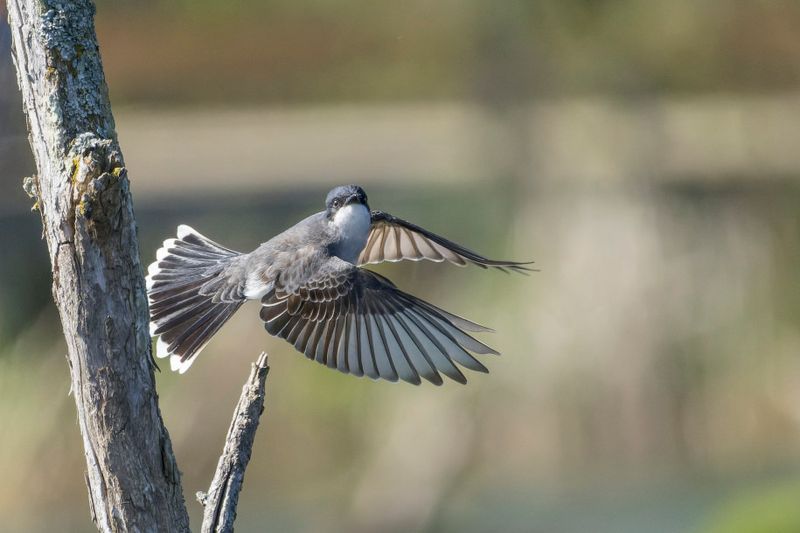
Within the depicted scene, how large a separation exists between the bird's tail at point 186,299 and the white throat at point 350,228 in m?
0.51

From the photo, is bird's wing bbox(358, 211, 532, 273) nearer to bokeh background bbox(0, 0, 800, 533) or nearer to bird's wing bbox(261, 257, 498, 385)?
bird's wing bbox(261, 257, 498, 385)

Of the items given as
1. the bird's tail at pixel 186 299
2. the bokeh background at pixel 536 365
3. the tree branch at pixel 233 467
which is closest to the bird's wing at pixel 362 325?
the bird's tail at pixel 186 299

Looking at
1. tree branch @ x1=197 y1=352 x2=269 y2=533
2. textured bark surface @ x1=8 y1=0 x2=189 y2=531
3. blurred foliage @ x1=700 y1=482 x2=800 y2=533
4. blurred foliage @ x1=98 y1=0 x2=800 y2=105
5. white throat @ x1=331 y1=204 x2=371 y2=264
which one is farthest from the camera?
blurred foliage @ x1=98 y1=0 x2=800 y2=105

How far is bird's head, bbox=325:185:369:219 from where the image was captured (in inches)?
188

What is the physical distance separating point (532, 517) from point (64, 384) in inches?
163

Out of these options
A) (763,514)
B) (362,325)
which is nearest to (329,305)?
(362,325)

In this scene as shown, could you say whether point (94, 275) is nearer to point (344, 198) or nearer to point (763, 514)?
point (344, 198)

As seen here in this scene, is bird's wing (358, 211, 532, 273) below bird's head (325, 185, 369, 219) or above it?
below

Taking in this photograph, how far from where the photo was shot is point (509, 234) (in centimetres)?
1038

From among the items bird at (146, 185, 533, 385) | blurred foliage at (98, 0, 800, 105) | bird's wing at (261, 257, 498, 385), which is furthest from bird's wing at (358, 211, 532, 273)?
blurred foliage at (98, 0, 800, 105)

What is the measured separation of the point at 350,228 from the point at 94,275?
2009 millimetres

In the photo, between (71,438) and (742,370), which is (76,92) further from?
(742,370)

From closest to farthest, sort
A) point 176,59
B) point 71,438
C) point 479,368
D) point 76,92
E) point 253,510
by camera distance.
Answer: point 76,92
point 479,368
point 71,438
point 253,510
point 176,59

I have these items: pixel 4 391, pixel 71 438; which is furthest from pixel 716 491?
pixel 4 391
